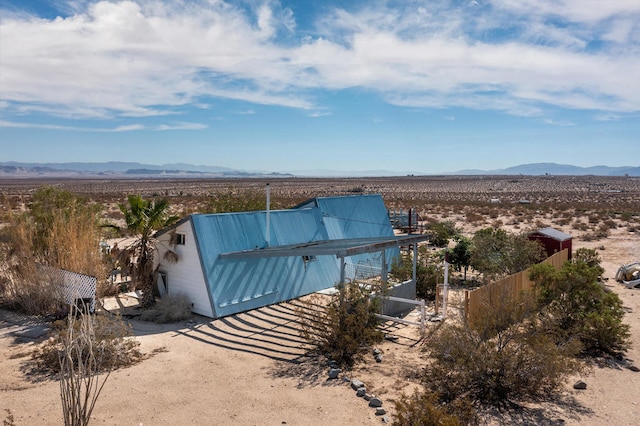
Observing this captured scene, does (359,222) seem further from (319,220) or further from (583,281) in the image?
(583,281)

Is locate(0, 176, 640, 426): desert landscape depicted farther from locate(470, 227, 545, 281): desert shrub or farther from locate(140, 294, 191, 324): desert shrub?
locate(470, 227, 545, 281): desert shrub

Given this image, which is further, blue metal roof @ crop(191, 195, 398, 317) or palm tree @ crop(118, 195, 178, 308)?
palm tree @ crop(118, 195, 178, 308)

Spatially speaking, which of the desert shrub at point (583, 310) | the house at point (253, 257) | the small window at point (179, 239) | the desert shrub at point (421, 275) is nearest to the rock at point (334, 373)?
the house at point (253, 257)

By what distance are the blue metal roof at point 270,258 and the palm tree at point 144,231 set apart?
4.94ft

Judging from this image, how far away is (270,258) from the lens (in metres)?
16.1

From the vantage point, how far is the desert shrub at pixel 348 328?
11.2m

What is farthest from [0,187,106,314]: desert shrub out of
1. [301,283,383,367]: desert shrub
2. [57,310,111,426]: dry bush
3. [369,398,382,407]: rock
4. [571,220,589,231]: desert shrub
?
[571,220,589,231]: desert shrub

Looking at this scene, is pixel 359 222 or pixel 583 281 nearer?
pixel 583 281

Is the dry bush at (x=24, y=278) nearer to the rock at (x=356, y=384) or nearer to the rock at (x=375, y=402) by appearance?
the rock at (x=356, y=384)

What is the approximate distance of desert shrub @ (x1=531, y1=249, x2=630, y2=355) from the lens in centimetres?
1196

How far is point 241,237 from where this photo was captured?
A: 1578cm

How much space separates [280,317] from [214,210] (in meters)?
8.46

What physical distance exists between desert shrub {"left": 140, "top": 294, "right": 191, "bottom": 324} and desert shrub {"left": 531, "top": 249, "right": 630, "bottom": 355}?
31.4ft

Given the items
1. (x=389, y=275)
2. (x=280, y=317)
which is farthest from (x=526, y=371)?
(x=389, y=275)
